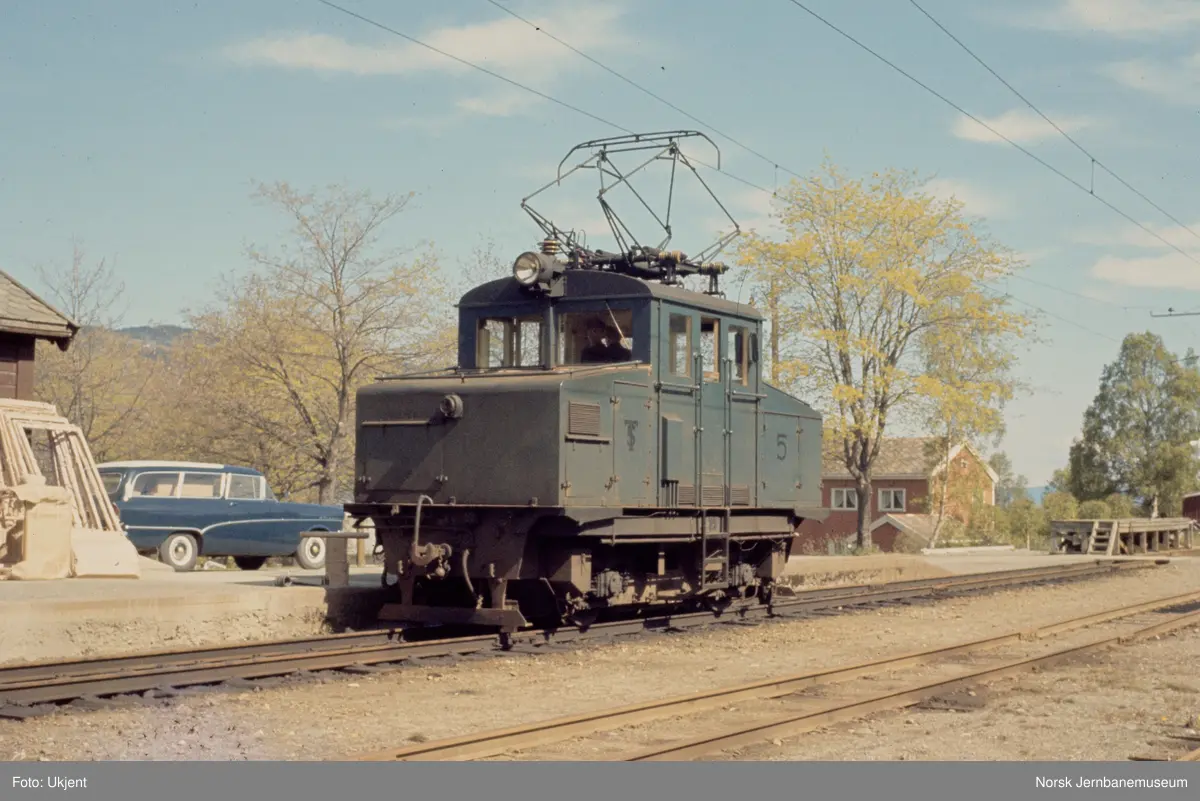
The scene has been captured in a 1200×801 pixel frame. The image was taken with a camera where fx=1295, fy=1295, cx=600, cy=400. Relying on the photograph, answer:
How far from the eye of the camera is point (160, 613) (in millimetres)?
12484

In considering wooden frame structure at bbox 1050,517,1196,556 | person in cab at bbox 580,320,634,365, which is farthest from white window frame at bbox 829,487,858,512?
person in cab at bbox 580,320,634,365

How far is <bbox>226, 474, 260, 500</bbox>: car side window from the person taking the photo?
22469 millimetres

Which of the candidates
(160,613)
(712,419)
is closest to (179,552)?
(160,613)

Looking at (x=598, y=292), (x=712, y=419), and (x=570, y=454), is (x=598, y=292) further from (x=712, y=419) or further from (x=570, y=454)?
(x=570, y=454)

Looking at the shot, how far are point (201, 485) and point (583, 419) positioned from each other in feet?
39.1

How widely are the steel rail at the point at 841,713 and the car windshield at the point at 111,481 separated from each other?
50.7 ft

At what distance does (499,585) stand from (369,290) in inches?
862

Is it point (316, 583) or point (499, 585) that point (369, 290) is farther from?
point (499, 585)

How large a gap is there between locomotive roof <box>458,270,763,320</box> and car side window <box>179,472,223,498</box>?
9.64 m

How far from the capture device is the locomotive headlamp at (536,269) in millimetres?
13453

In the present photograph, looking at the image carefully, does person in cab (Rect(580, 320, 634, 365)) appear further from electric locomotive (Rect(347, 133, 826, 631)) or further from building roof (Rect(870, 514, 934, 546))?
building roof (Rect(870, 514, 934, 546))

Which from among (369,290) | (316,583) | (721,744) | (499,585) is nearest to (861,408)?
(369,290)

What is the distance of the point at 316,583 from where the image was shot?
1627 centimetres

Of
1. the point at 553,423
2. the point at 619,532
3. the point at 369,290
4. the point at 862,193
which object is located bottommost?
the point at 619,532
